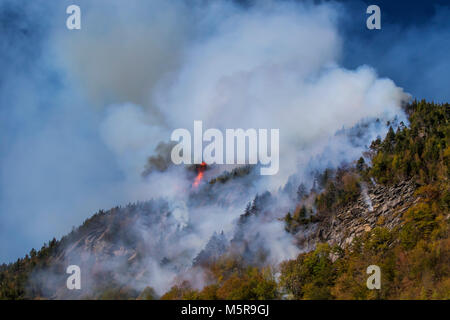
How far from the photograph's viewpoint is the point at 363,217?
10025cm

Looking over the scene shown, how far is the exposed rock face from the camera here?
9325 cm

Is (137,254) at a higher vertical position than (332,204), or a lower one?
lower

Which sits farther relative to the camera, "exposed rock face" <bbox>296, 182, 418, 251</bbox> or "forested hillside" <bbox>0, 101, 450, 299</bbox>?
"exposed rock face" <bbox>296, 182, 418, 251</bbox>

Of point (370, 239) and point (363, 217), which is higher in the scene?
point (363, 217)

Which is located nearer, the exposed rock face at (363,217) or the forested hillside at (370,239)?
the forested hillside at (370,239)

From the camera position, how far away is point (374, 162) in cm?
11325

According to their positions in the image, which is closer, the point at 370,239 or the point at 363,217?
the point at 370,239

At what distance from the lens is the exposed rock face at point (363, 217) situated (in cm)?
9325
